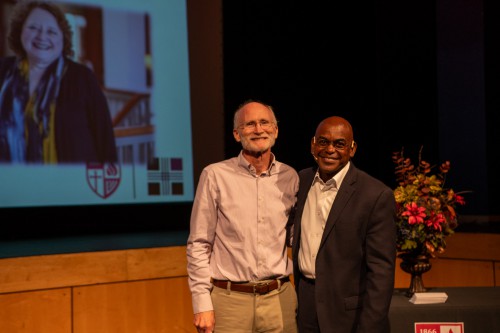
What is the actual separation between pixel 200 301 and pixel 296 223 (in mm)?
484

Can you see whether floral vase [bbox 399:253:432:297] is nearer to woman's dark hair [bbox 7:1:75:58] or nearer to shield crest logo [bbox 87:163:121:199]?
shield crest logo [bbox 87:163:121:199]

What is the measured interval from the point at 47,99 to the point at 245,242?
8.60 ft

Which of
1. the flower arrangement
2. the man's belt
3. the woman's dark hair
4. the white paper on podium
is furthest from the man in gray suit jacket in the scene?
the woman's dark hair

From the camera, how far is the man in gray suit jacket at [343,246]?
7.02 feet

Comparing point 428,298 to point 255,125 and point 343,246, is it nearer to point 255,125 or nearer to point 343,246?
point 343,246

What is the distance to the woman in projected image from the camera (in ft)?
14.1

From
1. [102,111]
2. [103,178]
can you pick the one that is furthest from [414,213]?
[102,111]

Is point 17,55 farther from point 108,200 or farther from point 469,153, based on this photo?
point 469,153

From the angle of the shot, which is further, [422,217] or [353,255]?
[422,217]

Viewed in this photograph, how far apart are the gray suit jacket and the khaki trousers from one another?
25cm

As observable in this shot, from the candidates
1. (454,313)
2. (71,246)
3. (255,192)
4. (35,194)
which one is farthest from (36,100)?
(454,313)

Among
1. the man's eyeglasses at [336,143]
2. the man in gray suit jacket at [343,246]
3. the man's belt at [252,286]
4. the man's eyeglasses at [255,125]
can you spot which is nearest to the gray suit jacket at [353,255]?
the man in gray suit jacket at [343,246]

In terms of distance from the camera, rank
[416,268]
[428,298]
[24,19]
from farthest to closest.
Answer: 1. [24,19]
2. [416,268]
3. [428,298]

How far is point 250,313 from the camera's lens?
237 centimetres
